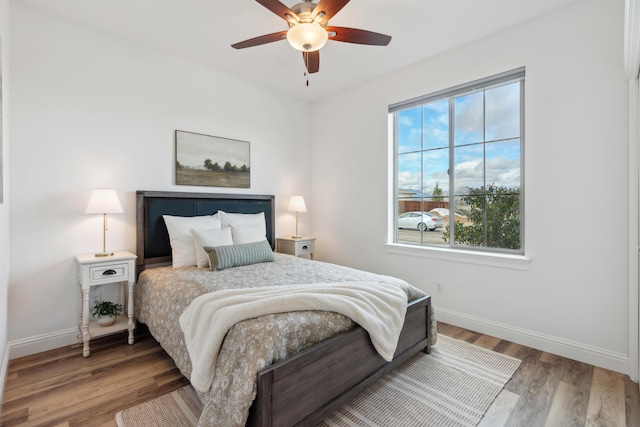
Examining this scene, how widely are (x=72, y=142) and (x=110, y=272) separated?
116cm

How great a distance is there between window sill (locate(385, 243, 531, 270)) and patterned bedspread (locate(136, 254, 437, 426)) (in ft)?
2.96

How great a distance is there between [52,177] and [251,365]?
8.02 feet

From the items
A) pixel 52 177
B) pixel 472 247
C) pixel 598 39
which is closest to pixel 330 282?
pixel 472 247

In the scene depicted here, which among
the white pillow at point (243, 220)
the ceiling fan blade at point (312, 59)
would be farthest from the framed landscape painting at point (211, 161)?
the ceiling fan blade at point (312, 59)

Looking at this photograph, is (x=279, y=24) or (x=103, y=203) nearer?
(x=103, y=203)

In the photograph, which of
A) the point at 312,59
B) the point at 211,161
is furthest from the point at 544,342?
the point at 211,161

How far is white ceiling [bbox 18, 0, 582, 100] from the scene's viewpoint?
2443 millimetres

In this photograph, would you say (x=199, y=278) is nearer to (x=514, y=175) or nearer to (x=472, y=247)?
(x=472, y=247)

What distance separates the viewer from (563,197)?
248cm

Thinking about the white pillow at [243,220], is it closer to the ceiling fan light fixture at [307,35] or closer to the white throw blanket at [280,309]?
the white throw blanket at [280,309]

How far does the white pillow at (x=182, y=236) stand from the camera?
9.46ft

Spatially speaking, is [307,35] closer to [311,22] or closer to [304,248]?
[311,22]

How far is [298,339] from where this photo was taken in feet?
5.24

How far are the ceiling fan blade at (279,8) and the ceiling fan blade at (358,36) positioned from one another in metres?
0.24
